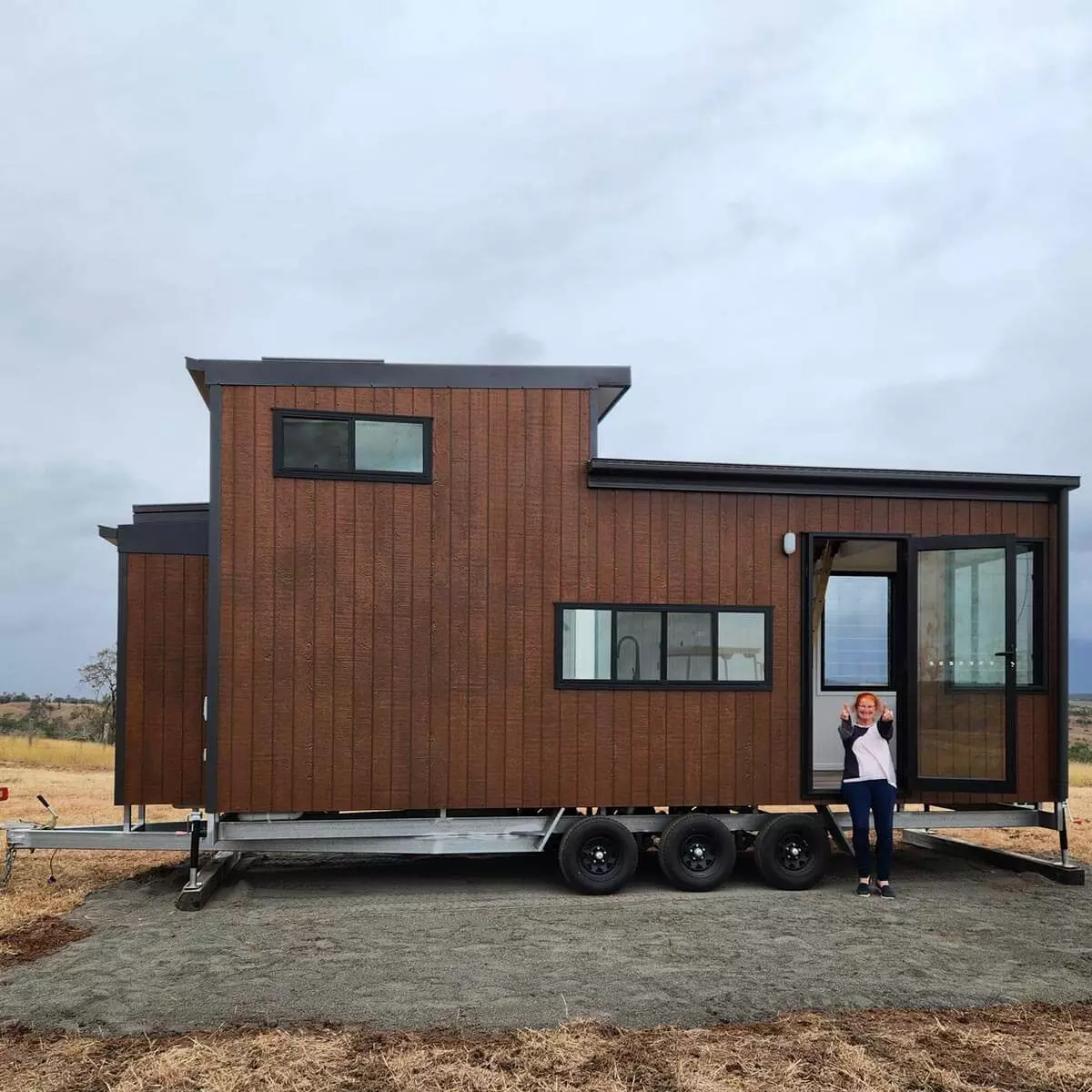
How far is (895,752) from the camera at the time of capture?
8.80 metres

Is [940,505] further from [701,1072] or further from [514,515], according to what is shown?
[701,1072]

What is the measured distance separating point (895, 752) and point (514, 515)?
4076 mm

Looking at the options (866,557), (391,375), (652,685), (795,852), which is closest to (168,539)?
(391,375)

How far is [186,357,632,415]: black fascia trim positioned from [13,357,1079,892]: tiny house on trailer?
0.07ft

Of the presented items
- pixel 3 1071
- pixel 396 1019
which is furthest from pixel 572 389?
pixel 3 1071

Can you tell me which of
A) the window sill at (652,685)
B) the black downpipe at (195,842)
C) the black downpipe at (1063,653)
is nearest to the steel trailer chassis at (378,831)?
the black downpipe at (195,842)

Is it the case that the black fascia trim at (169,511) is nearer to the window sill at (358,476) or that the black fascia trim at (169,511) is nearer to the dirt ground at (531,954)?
the window sill at (358,476)

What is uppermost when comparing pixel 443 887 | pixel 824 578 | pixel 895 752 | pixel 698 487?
→ pixel 698 487

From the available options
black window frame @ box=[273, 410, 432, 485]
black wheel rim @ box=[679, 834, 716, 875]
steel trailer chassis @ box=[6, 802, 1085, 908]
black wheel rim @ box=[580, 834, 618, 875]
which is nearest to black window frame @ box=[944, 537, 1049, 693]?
steel trailer chassis @ box=[6, 802, 1085, 908]

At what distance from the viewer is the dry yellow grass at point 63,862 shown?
7.41m

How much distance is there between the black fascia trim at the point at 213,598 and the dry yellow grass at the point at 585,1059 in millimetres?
2838

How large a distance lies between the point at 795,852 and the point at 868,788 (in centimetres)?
86

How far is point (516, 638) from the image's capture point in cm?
804

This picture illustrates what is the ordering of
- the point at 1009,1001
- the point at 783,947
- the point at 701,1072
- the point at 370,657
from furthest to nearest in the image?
1. the point at 370,657
2. the point at 783,947
3. the point at 1009,1001
4. the point at 701,1072
